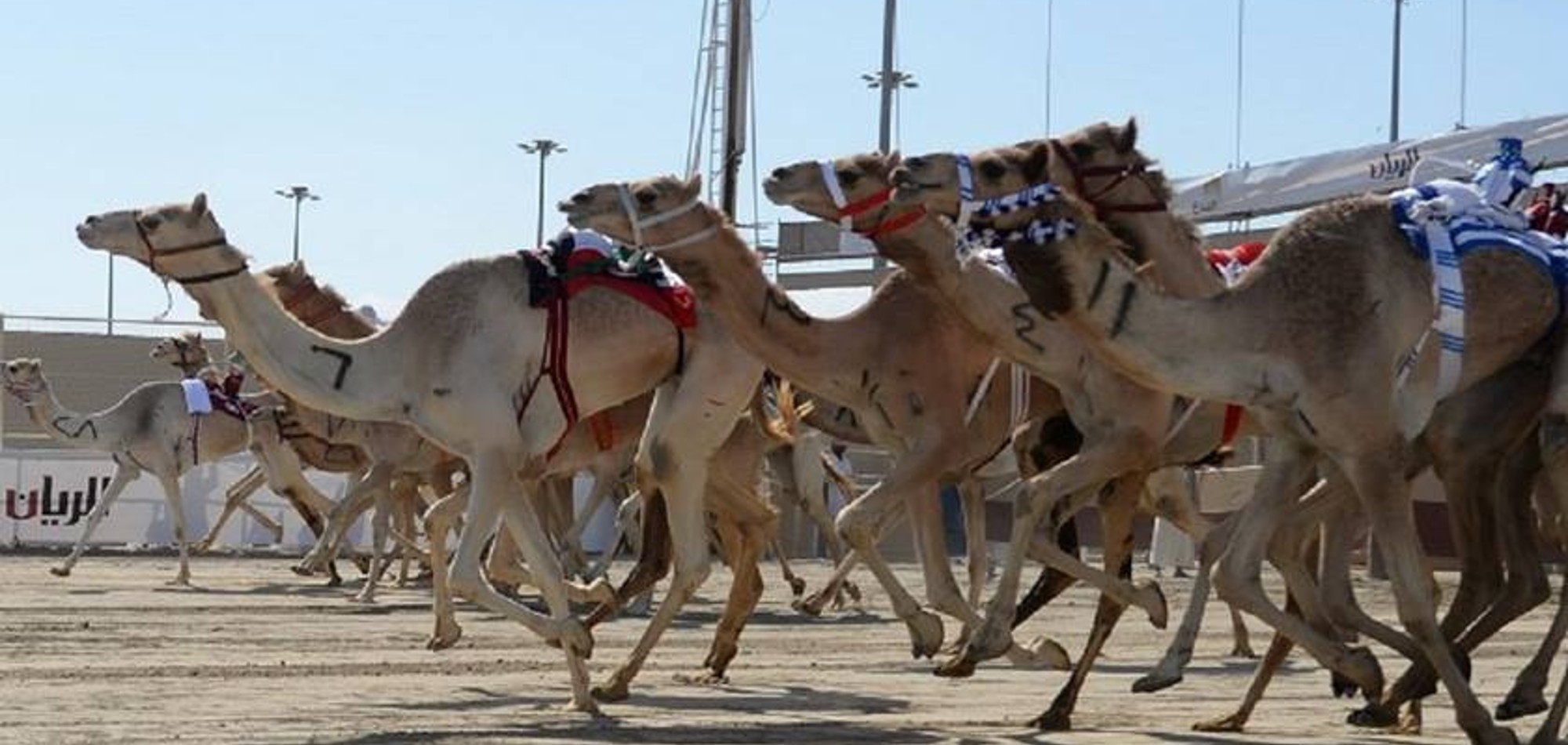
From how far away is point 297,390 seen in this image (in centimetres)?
1315

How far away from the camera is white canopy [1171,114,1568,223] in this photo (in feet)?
94.9

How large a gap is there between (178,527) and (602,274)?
48.2ft

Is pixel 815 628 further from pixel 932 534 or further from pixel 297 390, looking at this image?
pixel 297 390

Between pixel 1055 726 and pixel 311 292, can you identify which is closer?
pixel 1055 726

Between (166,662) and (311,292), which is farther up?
(311,292)

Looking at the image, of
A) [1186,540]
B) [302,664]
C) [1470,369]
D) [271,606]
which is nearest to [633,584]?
[302,664]

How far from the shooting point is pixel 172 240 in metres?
12.8

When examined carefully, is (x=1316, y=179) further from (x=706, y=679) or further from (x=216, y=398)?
(x=706, y=679)

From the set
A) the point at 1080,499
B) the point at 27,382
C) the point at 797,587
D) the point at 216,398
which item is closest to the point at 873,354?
the point at 1080,499

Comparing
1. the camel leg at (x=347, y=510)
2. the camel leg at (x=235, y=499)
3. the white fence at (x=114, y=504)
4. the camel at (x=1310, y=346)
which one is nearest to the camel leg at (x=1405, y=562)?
the camel at (x=1310, y=346)

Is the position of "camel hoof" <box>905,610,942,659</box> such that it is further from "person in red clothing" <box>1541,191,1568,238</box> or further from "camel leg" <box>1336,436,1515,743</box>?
"camel leg" <box>1336,436,1515,743</box>

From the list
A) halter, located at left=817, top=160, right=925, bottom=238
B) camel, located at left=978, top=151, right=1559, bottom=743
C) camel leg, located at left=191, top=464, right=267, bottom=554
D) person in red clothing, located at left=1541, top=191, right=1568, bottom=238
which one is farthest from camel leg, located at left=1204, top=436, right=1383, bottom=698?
camel leg, located at left=191, top=464, right=267, bottom=554

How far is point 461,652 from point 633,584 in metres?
1.80

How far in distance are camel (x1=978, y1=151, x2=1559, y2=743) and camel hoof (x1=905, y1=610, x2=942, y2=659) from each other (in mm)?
3500
